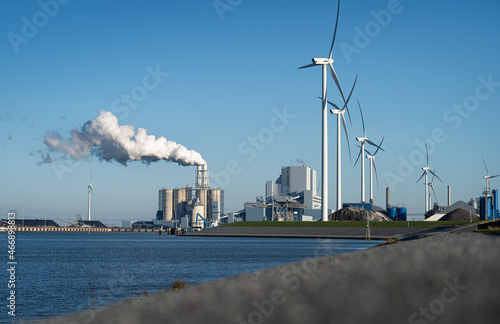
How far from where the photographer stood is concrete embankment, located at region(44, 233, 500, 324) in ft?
17.0

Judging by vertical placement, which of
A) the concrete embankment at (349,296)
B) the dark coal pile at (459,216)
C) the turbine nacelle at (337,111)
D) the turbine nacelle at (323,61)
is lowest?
the dark coal pile at (459,216)

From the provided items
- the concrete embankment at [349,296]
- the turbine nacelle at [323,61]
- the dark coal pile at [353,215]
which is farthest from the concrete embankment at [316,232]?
the concrete embankment at [349,296]

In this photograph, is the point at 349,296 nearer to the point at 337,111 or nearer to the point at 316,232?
the point at 337,111

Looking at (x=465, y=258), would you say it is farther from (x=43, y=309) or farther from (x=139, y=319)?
(x=43, y=309)

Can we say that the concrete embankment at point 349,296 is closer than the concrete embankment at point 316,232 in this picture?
Yes

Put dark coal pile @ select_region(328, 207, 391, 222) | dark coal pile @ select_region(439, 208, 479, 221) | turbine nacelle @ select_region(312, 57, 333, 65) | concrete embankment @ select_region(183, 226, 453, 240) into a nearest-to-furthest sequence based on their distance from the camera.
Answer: turbine nacelle @ select_region(312, 57, 333, 65)
concrete embankment @ select_region(183, 226, 453, 240)
dark coal pile @ select_region(439, 208, 479, 221)
dark coal pile @ select_region(328, 207, 391, 222)

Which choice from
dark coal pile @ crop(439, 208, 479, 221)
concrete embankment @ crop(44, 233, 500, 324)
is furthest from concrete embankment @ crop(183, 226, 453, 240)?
concrete embankment @ crop(44, 233, 500, 324)

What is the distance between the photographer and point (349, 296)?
5.70 meters

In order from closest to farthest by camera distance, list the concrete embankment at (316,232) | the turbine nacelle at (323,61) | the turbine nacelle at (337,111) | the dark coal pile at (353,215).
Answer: the turbine nacelle at (323,61) < the concrete embankment at (316,232) < the turbine nacelle at (337,111) < the dark coal pile at (353,215)

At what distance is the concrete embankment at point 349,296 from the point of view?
5.19 metres

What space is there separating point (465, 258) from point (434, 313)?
5.63ft

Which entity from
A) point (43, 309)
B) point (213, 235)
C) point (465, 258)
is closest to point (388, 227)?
point (213, 235)

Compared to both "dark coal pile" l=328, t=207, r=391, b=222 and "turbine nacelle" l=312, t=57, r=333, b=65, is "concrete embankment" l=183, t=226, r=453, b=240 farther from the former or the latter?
"turbine nacelle" l=312, t=57, r=333, b=65

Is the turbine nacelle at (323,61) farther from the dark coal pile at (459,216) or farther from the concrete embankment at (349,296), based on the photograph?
the concrete embankment at (349,296)
